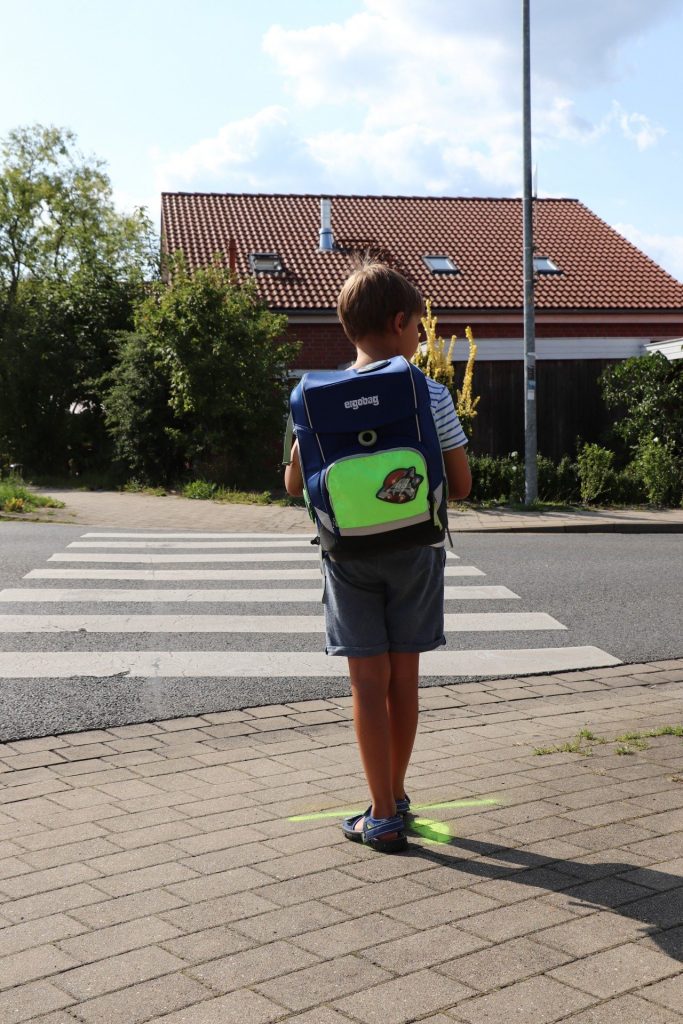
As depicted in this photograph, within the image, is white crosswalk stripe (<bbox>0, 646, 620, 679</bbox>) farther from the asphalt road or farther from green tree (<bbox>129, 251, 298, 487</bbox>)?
green tree (<bbox>129, 251, 298, 487</bbox>)

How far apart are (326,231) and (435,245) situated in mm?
3048

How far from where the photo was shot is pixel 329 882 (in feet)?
11.5

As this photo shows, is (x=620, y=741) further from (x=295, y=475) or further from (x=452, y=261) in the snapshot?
(x=452, y=261)

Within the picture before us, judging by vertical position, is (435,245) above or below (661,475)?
above

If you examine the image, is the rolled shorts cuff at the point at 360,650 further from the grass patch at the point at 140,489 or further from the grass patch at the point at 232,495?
the grass patch at the point at 140,489

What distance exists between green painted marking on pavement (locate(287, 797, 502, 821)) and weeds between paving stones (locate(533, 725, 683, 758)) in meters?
0.74

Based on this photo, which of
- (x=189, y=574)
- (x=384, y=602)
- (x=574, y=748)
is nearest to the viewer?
(x=384, y=602)

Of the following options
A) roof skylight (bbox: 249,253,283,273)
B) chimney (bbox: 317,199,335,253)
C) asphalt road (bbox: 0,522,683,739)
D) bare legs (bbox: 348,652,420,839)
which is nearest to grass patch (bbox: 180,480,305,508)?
asphalt road (bbox: 0,522,683,739)

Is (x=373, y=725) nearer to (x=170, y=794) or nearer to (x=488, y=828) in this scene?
(x=488, y=828)

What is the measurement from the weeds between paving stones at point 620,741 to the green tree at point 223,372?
640 inches

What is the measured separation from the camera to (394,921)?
3191 millimetres

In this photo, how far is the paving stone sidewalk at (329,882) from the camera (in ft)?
9.11

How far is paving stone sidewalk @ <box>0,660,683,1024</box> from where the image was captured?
278cm

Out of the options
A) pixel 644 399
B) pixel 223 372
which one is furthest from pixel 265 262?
pixel 644 399
